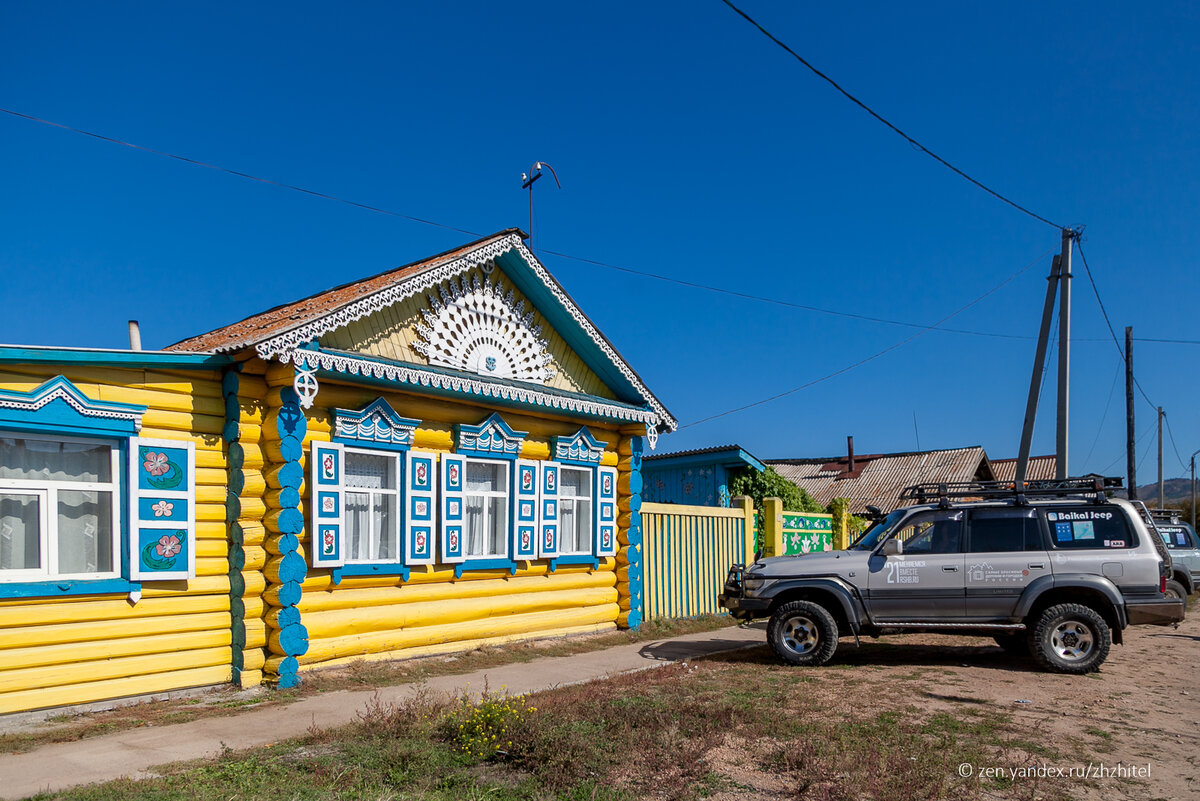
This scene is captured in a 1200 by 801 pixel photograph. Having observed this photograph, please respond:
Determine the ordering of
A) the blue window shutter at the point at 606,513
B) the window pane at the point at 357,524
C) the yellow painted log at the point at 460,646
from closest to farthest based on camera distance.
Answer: the yellow painted log at the point at 460,646 → the window pane at the point at 357,524 → the blue window shutter at the point at 606,513

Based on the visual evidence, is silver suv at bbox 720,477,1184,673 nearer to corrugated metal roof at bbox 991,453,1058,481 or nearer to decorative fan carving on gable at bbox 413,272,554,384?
decorative fan carving on gable at bbox 413,272,554,384

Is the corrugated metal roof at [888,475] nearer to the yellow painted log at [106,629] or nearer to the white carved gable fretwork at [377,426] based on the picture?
the white carved gable fretwork at [377,426]

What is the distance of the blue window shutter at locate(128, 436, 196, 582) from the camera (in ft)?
25.7

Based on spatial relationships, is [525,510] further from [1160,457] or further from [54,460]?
[1160,457]

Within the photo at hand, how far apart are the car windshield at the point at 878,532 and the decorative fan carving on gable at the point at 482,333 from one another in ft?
15.4

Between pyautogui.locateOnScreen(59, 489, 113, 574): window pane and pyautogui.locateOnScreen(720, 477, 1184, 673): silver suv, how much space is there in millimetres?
6839

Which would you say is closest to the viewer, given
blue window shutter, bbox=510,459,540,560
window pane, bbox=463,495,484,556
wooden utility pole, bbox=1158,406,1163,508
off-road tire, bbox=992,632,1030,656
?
window pane, bbox=463,495,484,556

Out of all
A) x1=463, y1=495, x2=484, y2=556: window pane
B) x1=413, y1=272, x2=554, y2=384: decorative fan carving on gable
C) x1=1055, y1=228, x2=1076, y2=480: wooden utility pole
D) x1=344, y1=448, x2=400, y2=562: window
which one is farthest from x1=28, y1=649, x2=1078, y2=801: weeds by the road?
x1=1055, y1=228, x2=1076, y2=480: wooden utility pole

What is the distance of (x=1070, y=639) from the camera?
32.4ft

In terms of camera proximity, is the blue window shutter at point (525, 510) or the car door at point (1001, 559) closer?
the car door at point (1001, 559)

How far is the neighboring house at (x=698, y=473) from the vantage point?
21.0 metres

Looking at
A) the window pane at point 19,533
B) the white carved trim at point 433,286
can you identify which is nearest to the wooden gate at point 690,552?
the white carved trim at point 433,286

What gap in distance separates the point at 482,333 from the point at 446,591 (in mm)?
3261

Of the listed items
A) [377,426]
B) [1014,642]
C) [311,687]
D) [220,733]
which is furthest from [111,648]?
[1014,642]
